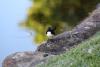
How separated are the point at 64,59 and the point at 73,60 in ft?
0.86

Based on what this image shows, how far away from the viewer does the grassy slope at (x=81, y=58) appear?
20.7 ft

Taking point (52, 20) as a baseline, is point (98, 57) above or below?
below

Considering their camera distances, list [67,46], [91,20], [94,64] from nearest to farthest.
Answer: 1. [94,64]
2. [67,46]
3. [91,20]

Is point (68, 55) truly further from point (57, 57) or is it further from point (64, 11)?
point (64, 11)

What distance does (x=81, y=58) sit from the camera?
652cm

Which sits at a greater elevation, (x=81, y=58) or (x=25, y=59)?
(x=25, y=59)

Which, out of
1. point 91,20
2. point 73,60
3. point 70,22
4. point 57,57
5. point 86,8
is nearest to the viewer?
point 73,60

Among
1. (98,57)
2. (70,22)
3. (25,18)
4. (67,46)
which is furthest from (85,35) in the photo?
(25,18)

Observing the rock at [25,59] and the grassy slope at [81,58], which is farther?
the rock at [25,59]

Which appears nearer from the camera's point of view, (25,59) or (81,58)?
(81,58)

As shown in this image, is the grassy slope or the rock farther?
the rock

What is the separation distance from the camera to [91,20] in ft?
32.0

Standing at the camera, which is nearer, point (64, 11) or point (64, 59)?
point (64, 59)

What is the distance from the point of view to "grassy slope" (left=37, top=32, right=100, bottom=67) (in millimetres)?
6300
